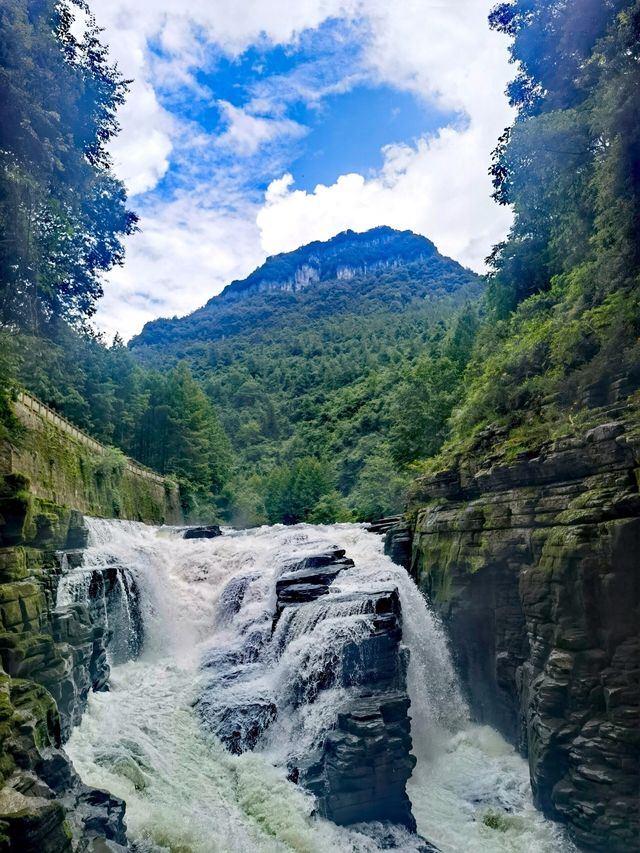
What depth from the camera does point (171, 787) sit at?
11.0m

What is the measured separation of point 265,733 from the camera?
12.9m

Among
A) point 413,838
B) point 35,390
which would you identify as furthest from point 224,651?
point 35,390

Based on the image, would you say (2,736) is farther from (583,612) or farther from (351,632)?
(583,612)

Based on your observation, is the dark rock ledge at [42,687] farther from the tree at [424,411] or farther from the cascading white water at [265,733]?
the tree at [424,411]

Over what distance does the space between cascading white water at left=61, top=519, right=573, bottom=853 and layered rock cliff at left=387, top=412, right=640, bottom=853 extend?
40.7 inches

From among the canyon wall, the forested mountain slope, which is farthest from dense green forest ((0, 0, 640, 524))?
the forested mountain slope

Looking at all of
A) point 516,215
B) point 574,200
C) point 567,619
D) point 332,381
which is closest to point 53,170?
point 574,200

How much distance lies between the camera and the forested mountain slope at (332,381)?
41.2m

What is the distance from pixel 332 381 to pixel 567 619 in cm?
9049

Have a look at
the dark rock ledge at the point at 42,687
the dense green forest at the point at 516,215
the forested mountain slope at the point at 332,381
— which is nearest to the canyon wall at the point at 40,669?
the dark rock ledge at the point at 42,687

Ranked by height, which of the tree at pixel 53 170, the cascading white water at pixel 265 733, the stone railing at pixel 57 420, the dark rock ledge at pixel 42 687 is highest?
the tree at pixel 53 170

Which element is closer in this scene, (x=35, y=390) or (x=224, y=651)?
(x=224, y=651)

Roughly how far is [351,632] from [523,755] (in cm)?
462

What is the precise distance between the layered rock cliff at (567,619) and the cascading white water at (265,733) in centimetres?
103
